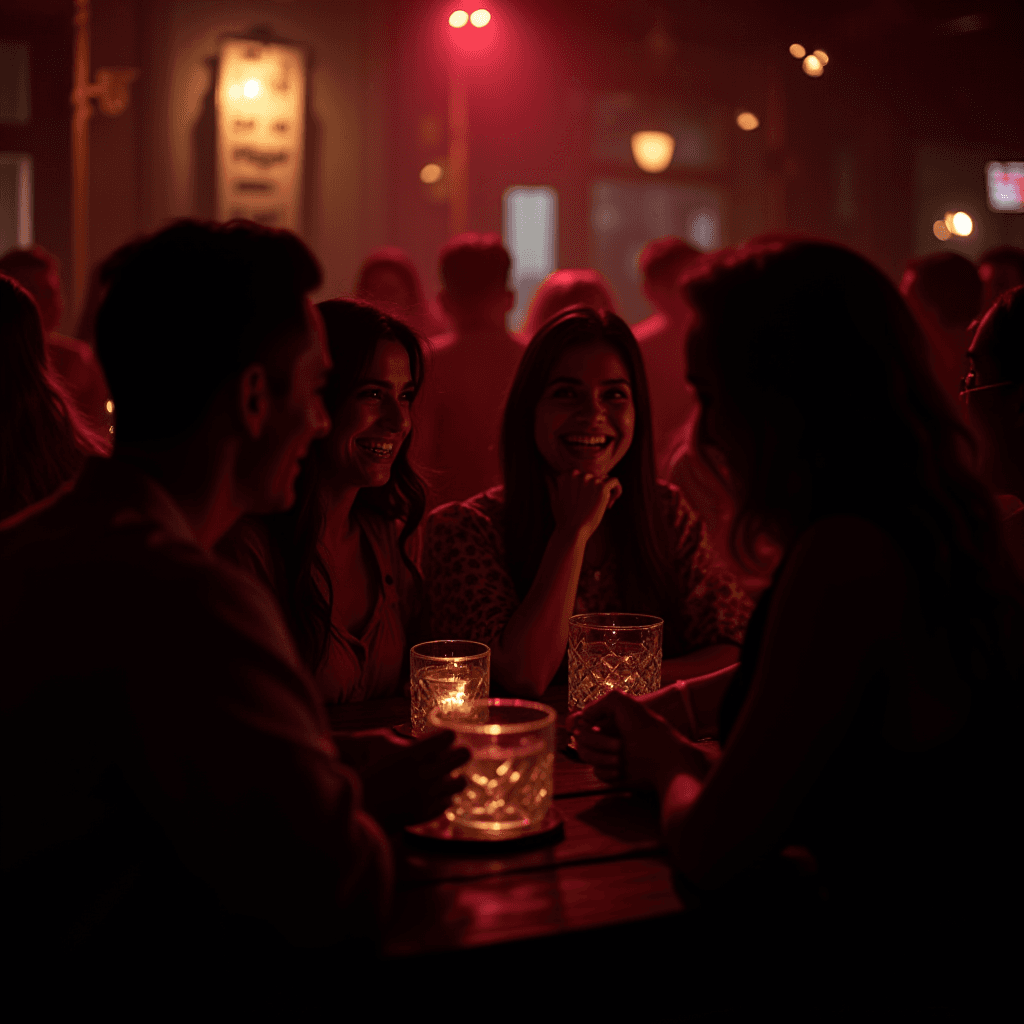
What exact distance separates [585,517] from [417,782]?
3.45 ft

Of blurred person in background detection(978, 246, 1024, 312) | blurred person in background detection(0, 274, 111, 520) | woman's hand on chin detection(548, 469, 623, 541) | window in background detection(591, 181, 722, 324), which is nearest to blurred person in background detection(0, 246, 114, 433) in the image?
blurred person in background detection(0, 274, 111, 520)

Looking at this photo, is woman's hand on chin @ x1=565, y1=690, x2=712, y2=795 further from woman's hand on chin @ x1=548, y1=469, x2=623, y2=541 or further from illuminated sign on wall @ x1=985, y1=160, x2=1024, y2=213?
illuminated sign on wall @ x1=985, y1=160, x2=1024, y2=213

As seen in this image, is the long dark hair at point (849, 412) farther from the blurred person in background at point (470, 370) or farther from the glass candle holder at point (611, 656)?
the blurred person in background at point (470, 370)

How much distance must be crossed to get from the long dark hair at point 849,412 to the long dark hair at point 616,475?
1090mm

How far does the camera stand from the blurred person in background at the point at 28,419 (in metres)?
2.30

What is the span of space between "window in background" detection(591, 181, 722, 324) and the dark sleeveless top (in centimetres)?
914

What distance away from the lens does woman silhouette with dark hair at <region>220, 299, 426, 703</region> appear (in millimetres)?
2023

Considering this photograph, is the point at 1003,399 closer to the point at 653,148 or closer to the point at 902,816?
the point at 902,816

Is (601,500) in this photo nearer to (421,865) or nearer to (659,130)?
(421,865)

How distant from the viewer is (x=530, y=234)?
952cm

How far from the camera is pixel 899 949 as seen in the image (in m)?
1.15

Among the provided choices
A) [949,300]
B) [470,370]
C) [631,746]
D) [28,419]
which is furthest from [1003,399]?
[949,300]

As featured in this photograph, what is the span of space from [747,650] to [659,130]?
9.26 metres

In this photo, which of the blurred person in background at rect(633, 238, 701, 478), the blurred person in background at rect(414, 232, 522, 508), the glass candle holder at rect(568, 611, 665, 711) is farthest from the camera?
the blurred person in background at rect(633, 238, 701, 478)
